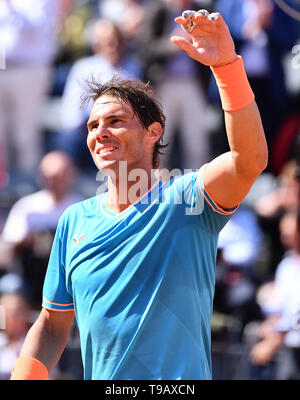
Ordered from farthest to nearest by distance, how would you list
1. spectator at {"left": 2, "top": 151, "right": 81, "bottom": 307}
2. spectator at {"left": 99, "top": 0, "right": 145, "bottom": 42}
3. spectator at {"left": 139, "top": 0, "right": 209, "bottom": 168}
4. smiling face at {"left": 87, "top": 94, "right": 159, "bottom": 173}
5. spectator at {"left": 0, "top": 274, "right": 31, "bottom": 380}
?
spectator at {"left": 99, "top": 0, "right": 145, "bottom": 42}
spectator at {"left": 139, "top": 0, "right": 209, "bottom": 168}
spectator at {"left": 2, "top": 151, "right": 81, "bottom": 307}
spectator at {"left": 0, "top": 274, "right": 31, "bottom": 380}
smiling face at {"left": 87, "top": 94, "right": 159, "bottom": 173}

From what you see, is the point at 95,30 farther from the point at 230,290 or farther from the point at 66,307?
the point at 66,307

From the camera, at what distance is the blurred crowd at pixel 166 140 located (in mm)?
5656

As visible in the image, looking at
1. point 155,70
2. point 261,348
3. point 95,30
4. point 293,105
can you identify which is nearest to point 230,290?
point 261,348

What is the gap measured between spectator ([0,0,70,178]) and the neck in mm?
3872

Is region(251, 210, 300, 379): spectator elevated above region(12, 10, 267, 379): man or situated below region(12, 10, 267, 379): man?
below

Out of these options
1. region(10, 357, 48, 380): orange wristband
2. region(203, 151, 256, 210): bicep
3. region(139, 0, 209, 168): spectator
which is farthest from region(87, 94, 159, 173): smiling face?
region(139, 0, 209, 168): spectator

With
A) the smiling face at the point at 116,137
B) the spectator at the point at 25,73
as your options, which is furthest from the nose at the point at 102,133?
the spectator at the point at 25,73

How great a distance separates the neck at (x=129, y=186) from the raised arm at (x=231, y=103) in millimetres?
406

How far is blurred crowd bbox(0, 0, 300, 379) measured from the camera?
5.66 metres

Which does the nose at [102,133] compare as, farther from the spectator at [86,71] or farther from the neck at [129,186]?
the spectator at [86,71]

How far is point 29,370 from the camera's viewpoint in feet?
9.41

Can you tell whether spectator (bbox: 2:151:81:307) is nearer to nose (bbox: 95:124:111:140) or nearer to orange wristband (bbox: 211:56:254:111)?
nose (bbox: 95:124:111:140)

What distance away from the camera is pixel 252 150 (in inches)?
97.4
